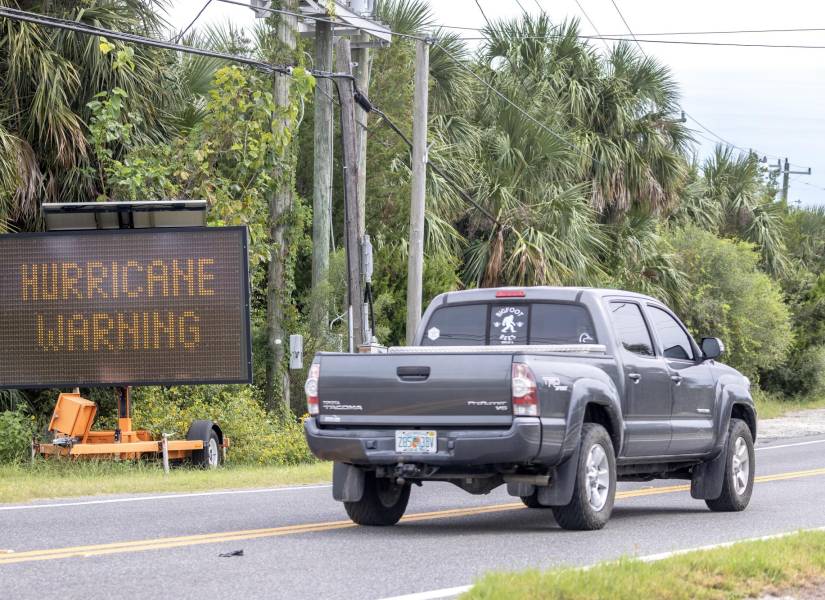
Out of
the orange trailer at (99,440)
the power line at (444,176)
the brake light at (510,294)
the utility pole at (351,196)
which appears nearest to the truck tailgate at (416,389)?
the brake light at (510,294)

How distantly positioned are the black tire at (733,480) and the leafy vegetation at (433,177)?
863 centimetres

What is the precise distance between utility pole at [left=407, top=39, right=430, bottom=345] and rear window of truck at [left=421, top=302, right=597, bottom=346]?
33.2ft

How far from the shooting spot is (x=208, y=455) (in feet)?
62.1

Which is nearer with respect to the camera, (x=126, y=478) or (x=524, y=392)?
(x=524, y=392)

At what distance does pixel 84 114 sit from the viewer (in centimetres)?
2128

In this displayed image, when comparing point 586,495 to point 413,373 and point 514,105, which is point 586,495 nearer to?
point 413,373

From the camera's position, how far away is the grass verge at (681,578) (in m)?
6.95

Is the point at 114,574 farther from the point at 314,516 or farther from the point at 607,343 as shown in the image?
the point at 607,343

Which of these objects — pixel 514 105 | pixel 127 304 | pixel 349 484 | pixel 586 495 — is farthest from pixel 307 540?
pixel 514 105

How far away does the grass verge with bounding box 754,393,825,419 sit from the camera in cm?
3503

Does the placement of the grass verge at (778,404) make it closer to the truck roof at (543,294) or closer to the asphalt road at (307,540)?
the asphalt road at (307,540)

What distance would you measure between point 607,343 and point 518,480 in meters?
1.57

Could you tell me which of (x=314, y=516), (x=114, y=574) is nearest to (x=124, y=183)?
(x=314, y=516)

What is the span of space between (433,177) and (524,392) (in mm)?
17328
